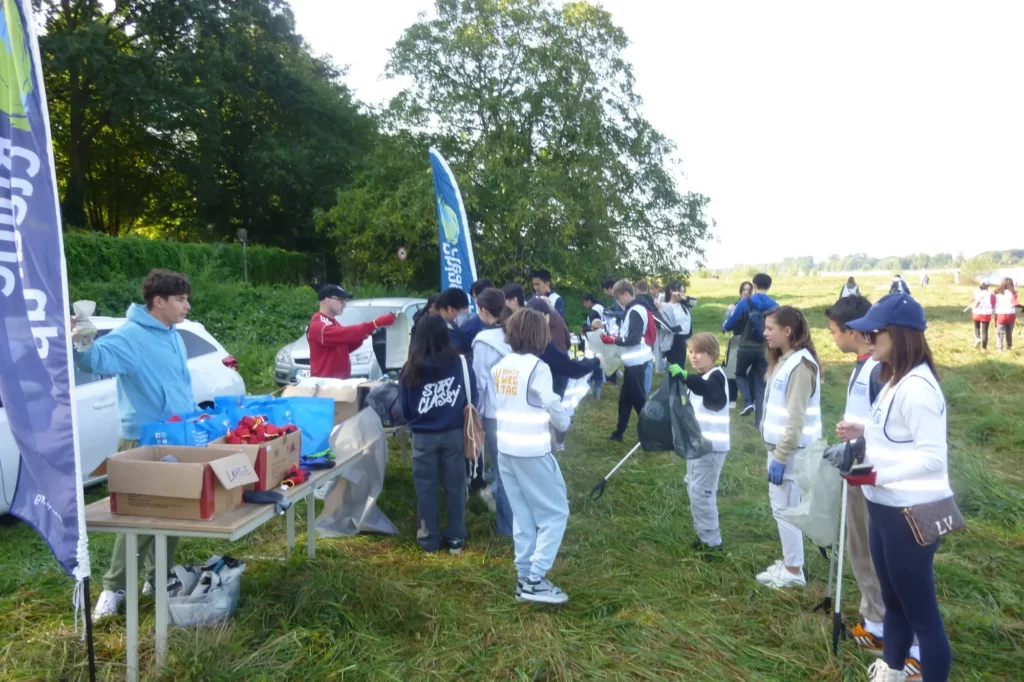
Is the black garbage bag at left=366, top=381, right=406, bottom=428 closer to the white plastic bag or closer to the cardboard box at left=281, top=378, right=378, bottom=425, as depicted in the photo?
the cardboard box at left=281, top=378, right=378, bottom=425

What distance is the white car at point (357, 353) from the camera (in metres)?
9.98

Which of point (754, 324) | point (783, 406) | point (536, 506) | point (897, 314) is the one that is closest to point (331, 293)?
point (536, 506)

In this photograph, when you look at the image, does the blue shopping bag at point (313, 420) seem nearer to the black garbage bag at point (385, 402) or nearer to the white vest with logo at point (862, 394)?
the black garbage bag at point (385, 402)

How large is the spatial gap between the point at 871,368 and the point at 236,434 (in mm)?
3167

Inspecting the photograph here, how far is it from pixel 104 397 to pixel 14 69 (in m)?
3.55

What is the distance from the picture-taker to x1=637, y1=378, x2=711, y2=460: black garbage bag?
452 centimetres

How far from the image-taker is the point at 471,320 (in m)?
6.20

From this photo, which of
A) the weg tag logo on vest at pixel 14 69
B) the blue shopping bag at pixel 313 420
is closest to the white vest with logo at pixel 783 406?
the blue shopping bag at pixel 313 420

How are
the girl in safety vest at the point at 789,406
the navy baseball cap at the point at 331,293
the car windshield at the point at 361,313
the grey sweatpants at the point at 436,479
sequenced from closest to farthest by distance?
1. the girl in safety vest at the point at 789,406
2. the grey sweatpants at the point at 436,479
3. the navy baseball cap at the point at 331,293
4. the car windshield at the point at 361,313

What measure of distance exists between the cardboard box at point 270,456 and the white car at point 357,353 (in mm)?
4791

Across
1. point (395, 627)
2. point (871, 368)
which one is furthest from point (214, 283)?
point (871, 368)

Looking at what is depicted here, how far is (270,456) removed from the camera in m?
3.49

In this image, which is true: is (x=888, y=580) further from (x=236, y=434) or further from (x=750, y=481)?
(x=750, y=481)

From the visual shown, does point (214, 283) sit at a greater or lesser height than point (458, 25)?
lesser
